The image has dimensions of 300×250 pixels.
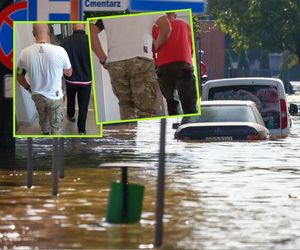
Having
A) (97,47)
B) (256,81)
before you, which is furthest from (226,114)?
(97,47)

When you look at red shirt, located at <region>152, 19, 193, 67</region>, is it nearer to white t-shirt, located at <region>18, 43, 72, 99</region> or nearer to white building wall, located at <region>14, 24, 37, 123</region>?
white t-shirt, located at <region>18, 43, 72, 99</region>

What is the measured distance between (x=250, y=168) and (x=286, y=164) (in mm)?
1467

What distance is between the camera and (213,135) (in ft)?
96.5

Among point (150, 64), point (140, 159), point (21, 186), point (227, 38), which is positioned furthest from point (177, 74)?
point (227, 38)

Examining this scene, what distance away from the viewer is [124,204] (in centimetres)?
1456

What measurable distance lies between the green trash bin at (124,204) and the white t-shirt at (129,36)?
4.73ft

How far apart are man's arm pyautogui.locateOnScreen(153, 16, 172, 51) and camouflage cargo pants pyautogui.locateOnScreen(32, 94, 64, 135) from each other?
281cm

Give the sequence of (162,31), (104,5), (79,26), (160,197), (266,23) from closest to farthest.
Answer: (160,197) → (162,31) → (79,26) → (104,5) → (266,23)

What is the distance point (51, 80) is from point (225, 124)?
44.1ft

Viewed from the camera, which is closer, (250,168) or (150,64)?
(150,64)

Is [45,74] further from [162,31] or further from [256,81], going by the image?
[256,81]

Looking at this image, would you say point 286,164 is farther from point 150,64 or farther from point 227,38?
point 227,38

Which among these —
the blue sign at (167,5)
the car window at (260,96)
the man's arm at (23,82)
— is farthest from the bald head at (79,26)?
the car window at (260,96)

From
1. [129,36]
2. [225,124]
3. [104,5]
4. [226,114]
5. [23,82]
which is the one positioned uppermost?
[104,5]
